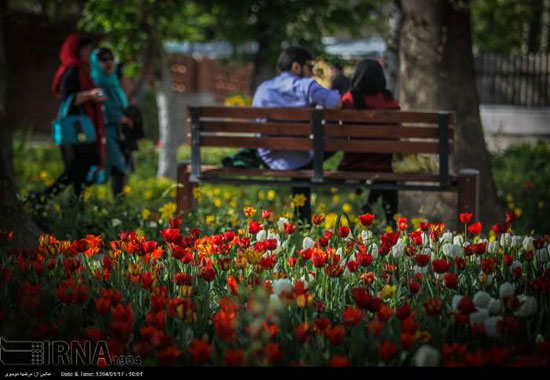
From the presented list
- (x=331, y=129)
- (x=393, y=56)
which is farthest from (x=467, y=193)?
(x=393, y=56)

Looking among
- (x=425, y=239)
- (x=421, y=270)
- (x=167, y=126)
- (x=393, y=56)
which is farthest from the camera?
(x=167, y=126)

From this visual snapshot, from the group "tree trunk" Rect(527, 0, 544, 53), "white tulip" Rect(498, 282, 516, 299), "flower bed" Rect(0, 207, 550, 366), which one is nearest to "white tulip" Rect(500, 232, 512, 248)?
"flower bed" Rect(0, 207, 550, 366)

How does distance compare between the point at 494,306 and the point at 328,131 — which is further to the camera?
the point at 328,131

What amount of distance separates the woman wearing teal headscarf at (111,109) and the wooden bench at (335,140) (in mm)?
1861

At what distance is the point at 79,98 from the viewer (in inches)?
327

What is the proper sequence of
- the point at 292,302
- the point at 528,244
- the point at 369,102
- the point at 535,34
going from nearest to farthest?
the point at 292,302 < the point at 528,244 < the point at 369,102 < the point at 535,34

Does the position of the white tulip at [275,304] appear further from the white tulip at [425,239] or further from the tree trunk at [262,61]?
the tree trunk at [262,61]

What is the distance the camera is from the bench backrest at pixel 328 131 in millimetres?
6742

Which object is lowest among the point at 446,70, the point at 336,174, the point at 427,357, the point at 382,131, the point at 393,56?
the point at 427,357

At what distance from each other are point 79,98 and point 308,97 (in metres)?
2.19

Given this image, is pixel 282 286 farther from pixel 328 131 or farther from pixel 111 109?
pixel 111 109

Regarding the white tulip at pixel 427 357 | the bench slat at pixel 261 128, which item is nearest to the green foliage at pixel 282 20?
the bench slat at pixel 261 128

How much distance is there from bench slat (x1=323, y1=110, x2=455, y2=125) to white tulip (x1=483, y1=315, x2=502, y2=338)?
345 cm

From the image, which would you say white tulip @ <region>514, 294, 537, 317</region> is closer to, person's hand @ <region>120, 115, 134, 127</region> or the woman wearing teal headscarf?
the woman wearing teal headscarf
